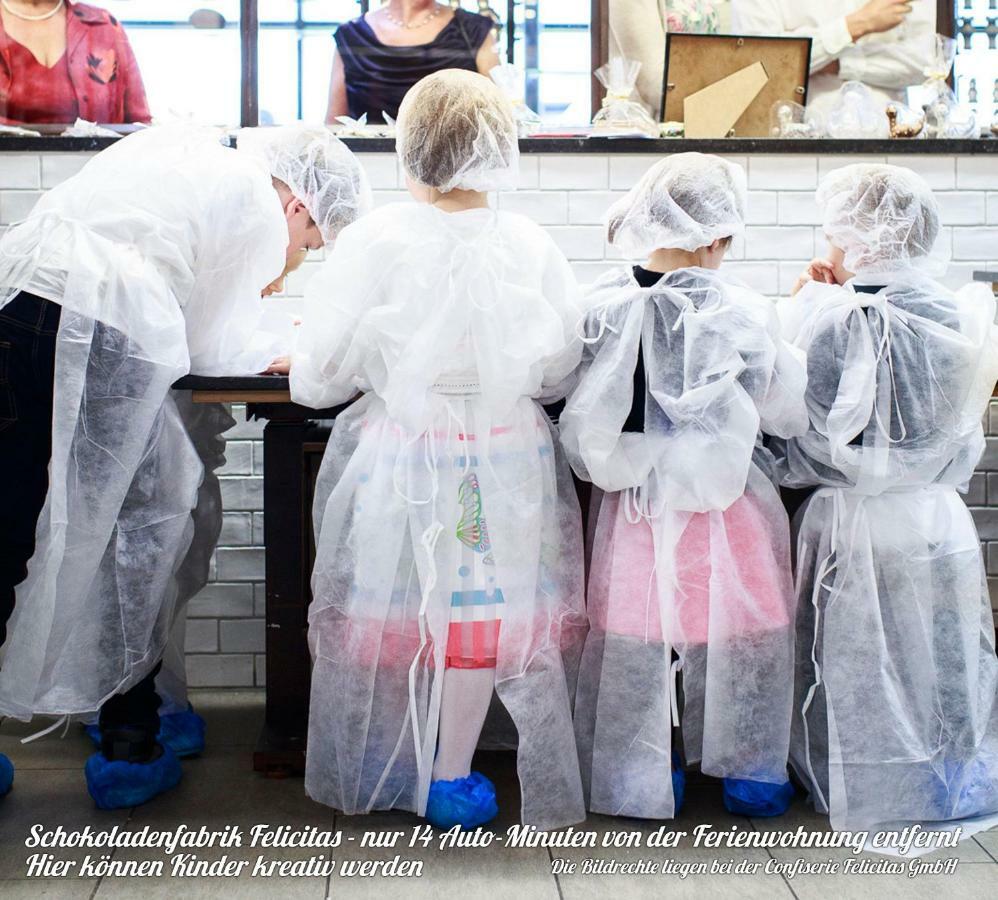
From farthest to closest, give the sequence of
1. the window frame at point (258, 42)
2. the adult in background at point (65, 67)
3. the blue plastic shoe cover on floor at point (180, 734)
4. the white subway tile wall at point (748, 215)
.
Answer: the window frame at point (258, 42) → the adult in background at point (65, 67) → the white subway tile wall at point (748, 215) → the blue plastic shoe cover on floor at point (180, 734)

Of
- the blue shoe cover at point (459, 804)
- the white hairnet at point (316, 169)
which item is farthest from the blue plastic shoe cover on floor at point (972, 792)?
the white hairnet at point (316, 169)

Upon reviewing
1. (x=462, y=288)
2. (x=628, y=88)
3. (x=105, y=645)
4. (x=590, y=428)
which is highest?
(x=628, y=88)

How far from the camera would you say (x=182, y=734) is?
253 centimetres

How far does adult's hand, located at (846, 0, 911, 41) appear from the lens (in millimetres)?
3615

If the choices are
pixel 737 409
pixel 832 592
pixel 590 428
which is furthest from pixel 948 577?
pixel 590 428

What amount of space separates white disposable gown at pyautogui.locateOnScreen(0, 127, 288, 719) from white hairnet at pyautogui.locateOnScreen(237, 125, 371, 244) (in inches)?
5.6

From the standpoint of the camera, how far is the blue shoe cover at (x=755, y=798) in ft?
7.21

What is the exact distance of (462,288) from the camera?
2.04 m

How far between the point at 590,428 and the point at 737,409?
258mm

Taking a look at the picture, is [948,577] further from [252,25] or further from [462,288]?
[252,25]

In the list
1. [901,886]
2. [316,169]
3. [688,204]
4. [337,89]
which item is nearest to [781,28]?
[337,89]

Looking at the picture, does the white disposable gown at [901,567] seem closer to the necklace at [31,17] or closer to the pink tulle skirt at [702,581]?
the pink tulle skirt at [702,581]

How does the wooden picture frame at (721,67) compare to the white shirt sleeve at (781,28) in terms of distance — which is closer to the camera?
the wooden picture frame at (721,67)

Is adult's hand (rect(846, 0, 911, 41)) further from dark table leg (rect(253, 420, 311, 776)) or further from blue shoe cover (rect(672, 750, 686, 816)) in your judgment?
blue shoe cover (rect(672, 750, 686, 816))
